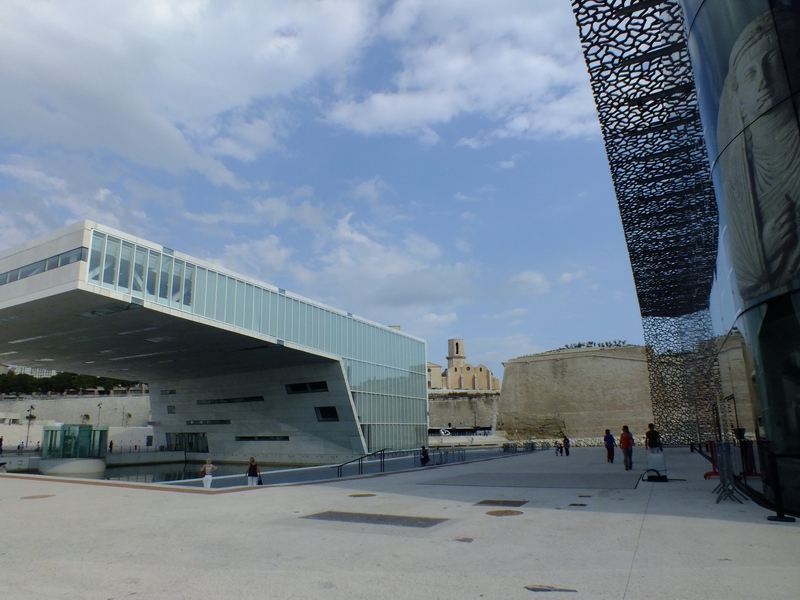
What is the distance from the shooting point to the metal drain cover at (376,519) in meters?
10.2

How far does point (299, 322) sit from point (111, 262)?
51.4 ft

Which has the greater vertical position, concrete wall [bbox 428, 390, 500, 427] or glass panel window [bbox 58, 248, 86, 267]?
glass panel window [bbox 58, 248, 86, 267]

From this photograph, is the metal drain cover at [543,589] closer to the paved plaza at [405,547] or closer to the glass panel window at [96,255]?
the paved plaza at [405,547]

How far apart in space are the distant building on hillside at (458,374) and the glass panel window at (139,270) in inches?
4858

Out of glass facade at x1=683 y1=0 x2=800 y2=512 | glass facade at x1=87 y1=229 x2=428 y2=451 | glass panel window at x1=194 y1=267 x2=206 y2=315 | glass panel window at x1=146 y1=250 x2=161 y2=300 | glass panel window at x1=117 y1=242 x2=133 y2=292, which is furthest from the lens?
glass panel window at x1=194 y1=267 x2=206 y2=315

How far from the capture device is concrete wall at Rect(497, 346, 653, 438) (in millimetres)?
72938

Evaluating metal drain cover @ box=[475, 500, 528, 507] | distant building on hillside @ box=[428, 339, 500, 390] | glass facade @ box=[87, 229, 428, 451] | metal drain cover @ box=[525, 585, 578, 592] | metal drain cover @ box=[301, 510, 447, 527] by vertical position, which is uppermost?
distant building on hillside @ box=[428, 339, 500, 390]

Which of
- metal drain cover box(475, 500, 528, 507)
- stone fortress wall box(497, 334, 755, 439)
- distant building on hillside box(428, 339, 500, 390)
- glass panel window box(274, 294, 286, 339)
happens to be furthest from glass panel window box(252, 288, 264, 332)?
distant building on hillside box(428, 339, 500, 390)

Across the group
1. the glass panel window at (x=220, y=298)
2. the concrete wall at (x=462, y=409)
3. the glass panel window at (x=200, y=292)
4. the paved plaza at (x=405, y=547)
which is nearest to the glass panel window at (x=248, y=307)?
the glass panel window at (x=220, y=298)

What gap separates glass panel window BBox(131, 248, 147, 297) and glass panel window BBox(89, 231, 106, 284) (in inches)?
79.4

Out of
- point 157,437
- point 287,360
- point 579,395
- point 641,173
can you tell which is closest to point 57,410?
point 157,437

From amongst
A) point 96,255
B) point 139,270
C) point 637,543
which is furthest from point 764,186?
point 139,270

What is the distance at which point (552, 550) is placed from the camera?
7.71m

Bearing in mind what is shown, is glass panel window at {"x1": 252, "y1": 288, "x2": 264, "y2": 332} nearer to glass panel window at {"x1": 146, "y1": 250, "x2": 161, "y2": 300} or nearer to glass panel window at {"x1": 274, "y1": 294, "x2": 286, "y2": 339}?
glass panel window at {"x1": 274, "y1": 294, "x2": 286, "y2": 339}
